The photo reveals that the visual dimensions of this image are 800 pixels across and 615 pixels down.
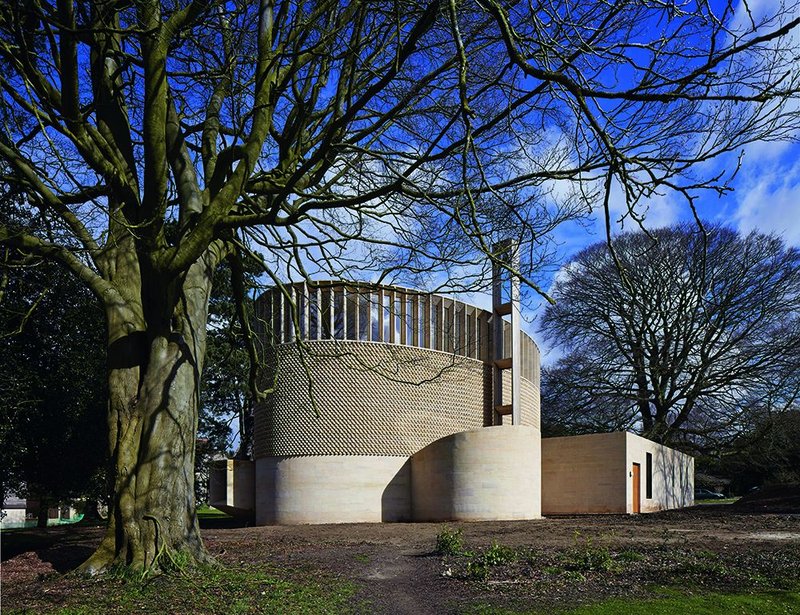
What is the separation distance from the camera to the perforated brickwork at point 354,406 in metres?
24.7

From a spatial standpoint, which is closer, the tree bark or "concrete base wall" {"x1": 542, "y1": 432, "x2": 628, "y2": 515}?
the tree bark

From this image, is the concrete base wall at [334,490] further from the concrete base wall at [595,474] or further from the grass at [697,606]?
the grass at [697,606]

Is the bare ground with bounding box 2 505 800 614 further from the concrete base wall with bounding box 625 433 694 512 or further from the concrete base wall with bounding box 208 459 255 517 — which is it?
the concrete base wall with bounding box 208 459 255 517

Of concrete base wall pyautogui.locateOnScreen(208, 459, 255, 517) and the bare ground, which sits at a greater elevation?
the bare ground

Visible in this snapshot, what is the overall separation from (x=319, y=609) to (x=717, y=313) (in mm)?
27069

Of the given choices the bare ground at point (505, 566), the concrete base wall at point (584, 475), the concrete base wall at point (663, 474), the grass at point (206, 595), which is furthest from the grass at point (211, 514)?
the grass at point (206, 595)

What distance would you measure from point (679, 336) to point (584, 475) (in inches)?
328

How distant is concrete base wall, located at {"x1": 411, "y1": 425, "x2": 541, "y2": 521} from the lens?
23609 mm

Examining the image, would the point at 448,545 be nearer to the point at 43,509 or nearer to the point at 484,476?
the point at 484,476

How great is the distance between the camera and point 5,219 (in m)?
11.3

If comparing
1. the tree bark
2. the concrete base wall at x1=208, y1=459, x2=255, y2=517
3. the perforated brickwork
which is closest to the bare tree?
the perforated brickwork

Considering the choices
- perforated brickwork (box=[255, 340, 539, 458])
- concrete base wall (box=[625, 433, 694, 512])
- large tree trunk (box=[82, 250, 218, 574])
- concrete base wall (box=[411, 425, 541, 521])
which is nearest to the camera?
large tree trunk (box=[82, 250, 218, 574])

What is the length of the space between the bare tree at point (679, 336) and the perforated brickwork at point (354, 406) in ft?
24.8

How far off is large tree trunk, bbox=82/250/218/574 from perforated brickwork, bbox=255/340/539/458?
14.4 m
